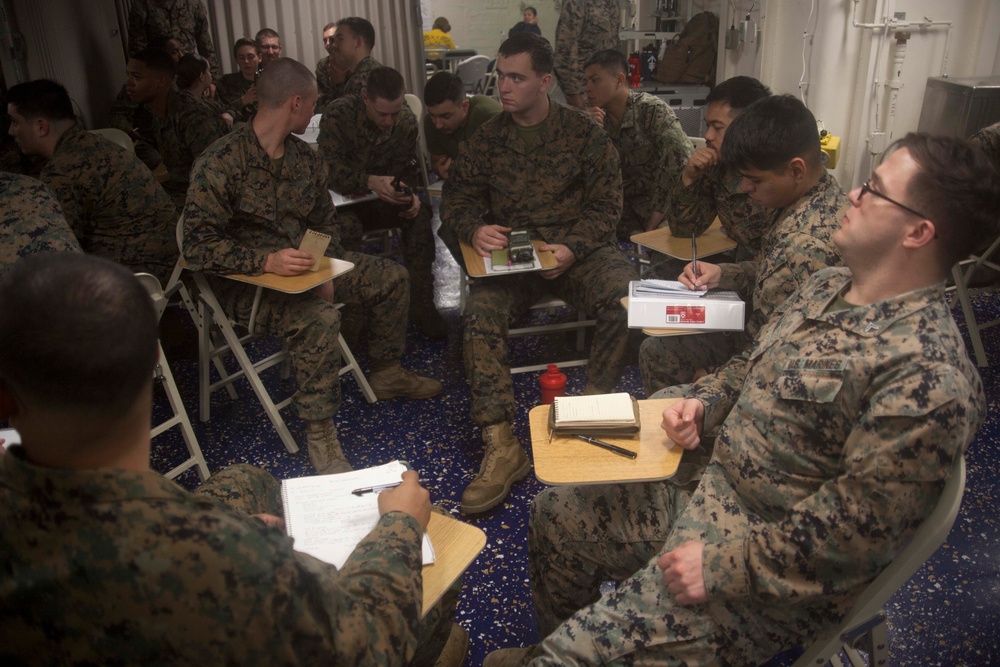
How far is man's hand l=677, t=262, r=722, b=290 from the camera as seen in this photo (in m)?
2.37

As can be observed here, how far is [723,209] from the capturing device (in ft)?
9.04

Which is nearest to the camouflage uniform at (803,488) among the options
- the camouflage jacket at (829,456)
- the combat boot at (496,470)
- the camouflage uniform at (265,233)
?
the camouflage jacket at (829,456)

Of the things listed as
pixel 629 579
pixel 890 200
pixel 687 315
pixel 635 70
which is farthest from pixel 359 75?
pixel 629 579

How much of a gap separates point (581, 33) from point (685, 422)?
5719 millimetres

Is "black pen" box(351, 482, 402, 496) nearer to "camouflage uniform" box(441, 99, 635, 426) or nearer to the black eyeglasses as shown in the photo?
the black eyeglasses

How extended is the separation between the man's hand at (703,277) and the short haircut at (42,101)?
105 inches

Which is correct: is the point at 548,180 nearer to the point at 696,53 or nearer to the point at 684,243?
the point at 684,243

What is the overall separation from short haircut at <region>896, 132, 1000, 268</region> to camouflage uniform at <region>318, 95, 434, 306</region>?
2.74 m

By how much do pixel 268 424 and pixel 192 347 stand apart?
89cm

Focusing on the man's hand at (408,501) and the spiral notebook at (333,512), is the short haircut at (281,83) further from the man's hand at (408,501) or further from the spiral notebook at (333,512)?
the man's hand at (408,501)

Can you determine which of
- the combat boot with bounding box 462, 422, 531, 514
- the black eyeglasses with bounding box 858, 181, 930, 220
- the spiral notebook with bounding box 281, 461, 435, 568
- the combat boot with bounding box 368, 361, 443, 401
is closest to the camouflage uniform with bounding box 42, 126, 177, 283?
the combat boot with bounding box 368, 361, 443, 401

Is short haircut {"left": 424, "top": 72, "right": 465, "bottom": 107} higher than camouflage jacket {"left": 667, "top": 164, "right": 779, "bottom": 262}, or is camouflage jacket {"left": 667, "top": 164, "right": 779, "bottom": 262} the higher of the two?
short haircut {"left": 424, "top": 72, "right": 465, "bottom": 107}

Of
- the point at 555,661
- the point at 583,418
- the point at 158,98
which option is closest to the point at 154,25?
the point at 158,98

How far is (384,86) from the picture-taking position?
367 centimetres
